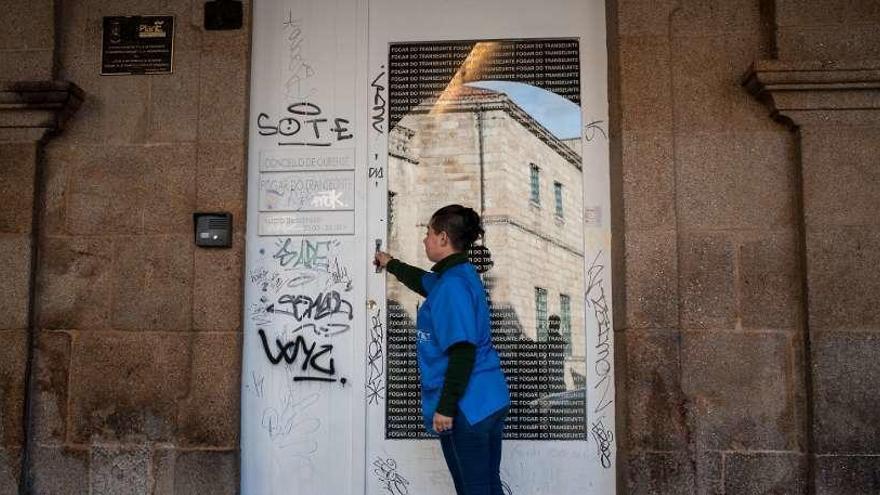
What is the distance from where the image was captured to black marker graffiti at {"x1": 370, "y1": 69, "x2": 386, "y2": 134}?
242 inches

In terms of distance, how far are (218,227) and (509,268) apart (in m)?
1.89

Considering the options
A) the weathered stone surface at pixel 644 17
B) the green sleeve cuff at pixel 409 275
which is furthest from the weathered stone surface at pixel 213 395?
the weathered stone surface at pixel 644 17

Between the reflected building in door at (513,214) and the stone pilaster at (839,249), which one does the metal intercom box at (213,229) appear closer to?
the reflected building in door at (513,214)

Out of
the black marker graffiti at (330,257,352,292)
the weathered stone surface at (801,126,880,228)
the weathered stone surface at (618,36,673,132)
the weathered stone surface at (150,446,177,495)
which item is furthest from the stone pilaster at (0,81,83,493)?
the weathered stone surface at (801,126,880,228)

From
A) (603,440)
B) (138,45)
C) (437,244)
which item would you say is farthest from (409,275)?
(138,45)

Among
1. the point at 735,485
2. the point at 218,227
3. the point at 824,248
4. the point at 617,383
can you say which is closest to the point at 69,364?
the point at 218,227

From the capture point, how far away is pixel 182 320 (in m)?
5.77

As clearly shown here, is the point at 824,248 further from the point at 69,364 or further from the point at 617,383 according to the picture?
the point at 69,364

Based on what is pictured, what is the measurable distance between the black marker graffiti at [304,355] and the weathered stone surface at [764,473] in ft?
8.32

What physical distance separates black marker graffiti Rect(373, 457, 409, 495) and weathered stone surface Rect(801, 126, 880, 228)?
9.77 ft

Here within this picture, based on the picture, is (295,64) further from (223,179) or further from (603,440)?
(603,440)

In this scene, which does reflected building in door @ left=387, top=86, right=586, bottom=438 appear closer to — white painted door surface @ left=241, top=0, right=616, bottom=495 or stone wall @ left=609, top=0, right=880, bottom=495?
white painted door surface @ left=241, top=0, right=616, bottom=495

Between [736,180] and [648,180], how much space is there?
54 centimetres

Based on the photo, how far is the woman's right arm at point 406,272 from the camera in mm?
5062
